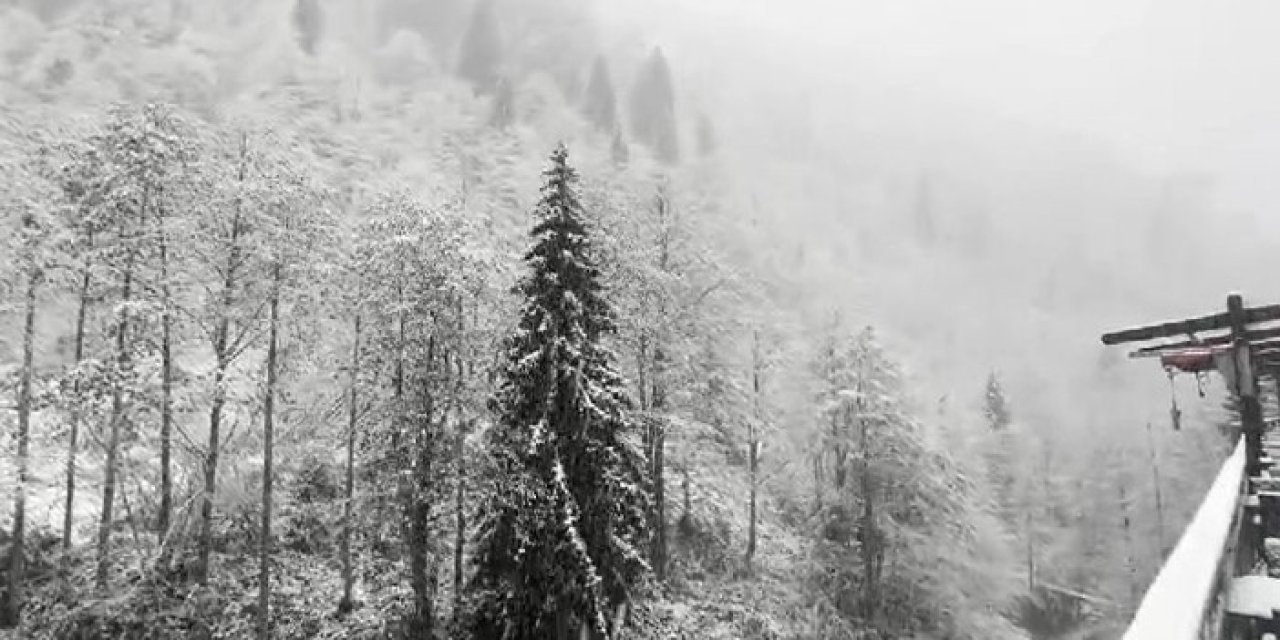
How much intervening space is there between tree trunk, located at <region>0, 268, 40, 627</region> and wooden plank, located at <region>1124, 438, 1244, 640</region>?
69.5 ft

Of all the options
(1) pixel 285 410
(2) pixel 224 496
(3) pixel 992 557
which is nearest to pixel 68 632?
(2) pixel 224 496

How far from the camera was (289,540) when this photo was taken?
77.3 feet

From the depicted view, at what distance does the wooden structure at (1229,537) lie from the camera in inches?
81.9

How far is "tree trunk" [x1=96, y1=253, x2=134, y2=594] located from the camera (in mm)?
17000

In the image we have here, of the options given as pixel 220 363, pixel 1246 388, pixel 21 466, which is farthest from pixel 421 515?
pixel 1246 388

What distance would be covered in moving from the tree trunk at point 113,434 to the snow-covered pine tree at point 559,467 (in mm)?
8098

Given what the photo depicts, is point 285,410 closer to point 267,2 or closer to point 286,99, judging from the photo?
point 286,99

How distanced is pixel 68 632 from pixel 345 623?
5719mm

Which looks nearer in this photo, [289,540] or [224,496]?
[224,496]

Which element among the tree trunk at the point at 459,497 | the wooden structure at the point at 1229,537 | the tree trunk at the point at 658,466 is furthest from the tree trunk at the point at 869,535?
the wooden structure at the point at 1229,537

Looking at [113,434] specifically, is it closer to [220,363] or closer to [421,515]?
[220,363]

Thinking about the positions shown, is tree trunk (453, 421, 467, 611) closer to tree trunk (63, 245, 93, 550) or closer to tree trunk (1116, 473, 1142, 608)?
tree trunk (63, 245, 93, 550)

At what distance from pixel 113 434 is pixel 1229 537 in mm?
19861

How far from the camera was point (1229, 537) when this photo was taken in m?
3.89
